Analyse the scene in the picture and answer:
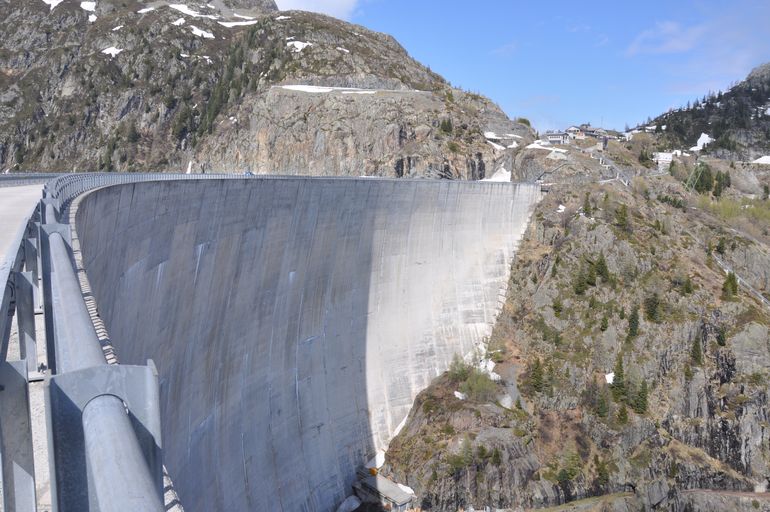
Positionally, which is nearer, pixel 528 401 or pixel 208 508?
pixel 208 508

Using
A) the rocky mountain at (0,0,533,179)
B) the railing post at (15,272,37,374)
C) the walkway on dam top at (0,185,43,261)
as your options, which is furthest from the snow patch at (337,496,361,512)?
the rocky mountain at (0,0,533,179)

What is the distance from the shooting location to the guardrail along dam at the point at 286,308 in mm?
16844

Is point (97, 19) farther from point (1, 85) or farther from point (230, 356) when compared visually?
point (230, 356)

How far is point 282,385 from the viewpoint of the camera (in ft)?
86.0

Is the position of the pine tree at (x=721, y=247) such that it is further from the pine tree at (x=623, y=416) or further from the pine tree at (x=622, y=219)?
the pine tree at (x=623, y=416)

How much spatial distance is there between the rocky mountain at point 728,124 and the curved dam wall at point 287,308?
78754 mm

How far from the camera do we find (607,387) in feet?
129

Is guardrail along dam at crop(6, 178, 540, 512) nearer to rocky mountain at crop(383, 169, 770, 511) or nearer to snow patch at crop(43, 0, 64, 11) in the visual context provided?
rocky mountain at crop(383, 169, 770, 511)

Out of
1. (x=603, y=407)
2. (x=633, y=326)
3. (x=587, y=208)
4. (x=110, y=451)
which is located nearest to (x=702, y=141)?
(x=587, y=208)

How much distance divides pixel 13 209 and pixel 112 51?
84889 millimetres

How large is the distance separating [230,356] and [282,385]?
4.39 m

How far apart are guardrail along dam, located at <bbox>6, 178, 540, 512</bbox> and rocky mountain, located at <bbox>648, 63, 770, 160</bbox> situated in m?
78.9

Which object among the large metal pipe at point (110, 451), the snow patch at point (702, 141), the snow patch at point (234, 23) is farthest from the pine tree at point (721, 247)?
the snow patch at point (234, 23)

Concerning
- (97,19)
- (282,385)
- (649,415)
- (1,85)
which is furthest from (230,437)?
(97,19)
